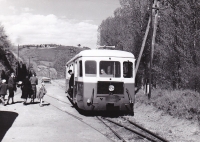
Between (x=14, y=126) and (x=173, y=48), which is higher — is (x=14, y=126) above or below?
below

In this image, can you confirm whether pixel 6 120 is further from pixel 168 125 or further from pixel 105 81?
pixel 168 125

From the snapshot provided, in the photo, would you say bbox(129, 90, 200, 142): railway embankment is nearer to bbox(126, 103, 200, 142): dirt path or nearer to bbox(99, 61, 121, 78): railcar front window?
bbox(126, 103, 200, 142): dirt path

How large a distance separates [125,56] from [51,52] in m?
138

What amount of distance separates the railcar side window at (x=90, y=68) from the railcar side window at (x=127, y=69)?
4.64 ft

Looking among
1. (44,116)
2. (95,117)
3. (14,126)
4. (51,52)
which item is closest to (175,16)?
(95,117)

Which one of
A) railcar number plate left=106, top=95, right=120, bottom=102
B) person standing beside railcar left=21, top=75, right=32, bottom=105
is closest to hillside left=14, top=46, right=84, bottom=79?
person standing beside railcar left=21, top=75, right=32, bottom=105

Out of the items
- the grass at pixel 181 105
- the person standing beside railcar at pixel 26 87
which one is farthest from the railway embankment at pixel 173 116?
the person standing beside railcar at pixel 26 87

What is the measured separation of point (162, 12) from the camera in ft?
72.3

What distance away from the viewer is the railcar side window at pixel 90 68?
531 inches

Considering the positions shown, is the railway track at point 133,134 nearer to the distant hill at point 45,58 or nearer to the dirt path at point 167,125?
the dirt path at point 167,125

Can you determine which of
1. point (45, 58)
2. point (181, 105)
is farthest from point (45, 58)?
point (181, 105)

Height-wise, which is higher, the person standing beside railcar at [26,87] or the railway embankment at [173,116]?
the person standing beside railcar at [26,87]

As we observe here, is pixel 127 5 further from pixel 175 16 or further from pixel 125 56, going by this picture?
pixel 125 56

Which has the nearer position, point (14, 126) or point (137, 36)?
point (14, 126)
